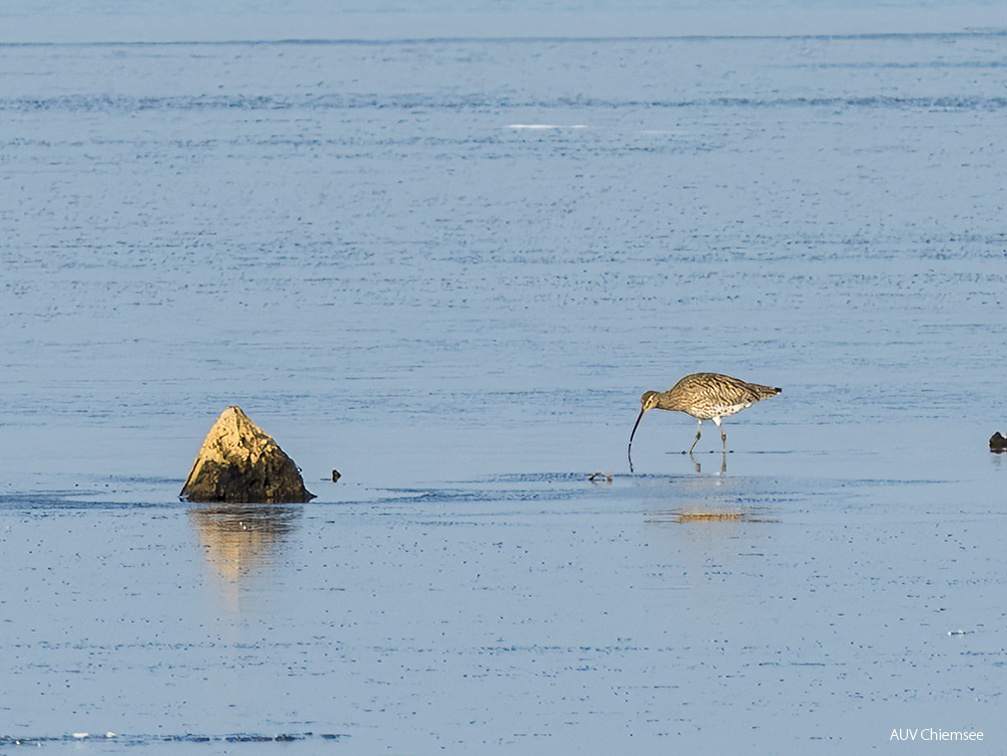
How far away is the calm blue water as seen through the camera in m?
8.70

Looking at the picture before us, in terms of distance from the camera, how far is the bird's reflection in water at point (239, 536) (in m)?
10.7

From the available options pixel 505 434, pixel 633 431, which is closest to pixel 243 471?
pixel 505 434

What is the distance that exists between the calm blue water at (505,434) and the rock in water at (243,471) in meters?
0.22

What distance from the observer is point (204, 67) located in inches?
2388

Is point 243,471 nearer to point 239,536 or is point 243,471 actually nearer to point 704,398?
point 239,536

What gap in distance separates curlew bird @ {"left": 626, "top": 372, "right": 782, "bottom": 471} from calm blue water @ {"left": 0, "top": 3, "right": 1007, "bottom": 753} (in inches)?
8.5

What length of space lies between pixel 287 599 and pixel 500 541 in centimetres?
156

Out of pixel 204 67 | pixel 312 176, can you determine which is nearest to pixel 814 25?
pixel 204 67

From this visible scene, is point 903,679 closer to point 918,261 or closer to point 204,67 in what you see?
point 918,261

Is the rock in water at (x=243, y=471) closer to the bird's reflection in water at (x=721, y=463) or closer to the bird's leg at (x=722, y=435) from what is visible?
the bird's reflection in water at (x=721, y=463)

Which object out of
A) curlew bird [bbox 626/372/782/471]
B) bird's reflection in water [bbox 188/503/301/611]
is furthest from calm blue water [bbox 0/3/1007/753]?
curlew bird [bbox 626/372/782/471]

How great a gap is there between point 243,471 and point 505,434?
7.83 ft

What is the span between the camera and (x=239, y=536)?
11680 millimetres

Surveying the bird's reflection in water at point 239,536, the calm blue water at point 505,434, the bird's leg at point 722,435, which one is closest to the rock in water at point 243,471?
the bird's reflection in water at point 239,536
